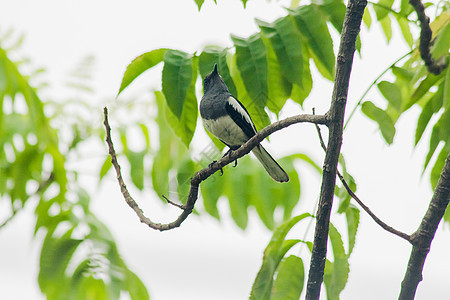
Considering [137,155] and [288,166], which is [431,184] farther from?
[137,155]

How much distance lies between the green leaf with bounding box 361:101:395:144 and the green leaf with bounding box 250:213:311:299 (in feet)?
1.25

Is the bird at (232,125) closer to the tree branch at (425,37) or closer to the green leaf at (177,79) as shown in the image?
the green leaf at (177,79)

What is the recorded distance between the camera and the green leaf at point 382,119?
5.23 ft

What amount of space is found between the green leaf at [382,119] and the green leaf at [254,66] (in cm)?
38

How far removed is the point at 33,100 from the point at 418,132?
222cm

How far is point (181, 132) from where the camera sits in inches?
75.7

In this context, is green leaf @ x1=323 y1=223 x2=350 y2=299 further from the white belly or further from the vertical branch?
the white belly

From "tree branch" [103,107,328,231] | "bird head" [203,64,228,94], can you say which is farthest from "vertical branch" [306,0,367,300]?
"bird head" [203,64,228,94]

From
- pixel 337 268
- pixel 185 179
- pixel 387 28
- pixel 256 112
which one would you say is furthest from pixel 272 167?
pixel 337 268

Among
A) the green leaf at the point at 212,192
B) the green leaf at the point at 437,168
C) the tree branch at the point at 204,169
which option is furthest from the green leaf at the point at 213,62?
the green leaf at the point at 212,192

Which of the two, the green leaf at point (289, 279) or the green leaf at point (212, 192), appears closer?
the green leaf at point (289, 279)

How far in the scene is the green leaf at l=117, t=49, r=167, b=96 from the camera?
76.1 inches

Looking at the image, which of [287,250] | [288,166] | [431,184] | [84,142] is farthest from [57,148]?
[431,184]

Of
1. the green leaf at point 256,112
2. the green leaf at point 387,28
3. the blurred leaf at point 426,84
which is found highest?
the green leaf at point 387,28
